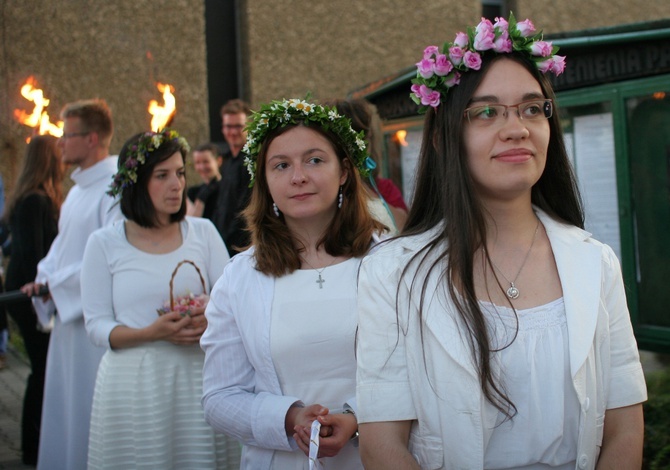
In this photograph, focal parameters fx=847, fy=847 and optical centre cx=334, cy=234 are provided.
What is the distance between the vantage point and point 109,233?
4.36m

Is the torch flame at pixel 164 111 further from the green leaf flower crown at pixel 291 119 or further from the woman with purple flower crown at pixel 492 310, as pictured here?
the woman with purple flower crown at pixel 492 310

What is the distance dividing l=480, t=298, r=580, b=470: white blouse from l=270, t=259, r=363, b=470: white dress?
0.93 meters

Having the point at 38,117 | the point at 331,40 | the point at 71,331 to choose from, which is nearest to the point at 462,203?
the point at 71,331

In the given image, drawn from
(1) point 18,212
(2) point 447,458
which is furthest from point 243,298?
(1) point 18,212

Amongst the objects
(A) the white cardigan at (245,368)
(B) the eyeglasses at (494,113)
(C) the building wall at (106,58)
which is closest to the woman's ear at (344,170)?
(A) the white cardigan at (245,368)

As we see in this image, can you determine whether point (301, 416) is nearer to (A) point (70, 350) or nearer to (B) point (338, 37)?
(A) point (70, 350)

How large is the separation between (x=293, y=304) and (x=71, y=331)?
106 inches

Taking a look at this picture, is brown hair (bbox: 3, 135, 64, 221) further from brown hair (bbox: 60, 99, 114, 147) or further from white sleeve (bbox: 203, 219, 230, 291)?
white sleeve (bbox: 203, 219, 230, 291)

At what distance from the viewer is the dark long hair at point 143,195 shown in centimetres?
439

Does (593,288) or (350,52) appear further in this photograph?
(350,52)

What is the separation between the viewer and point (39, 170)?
21.4 ft

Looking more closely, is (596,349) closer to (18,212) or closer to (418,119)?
(18,212)

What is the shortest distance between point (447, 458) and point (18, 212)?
16.9ft

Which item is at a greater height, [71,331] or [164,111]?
[164,111]
